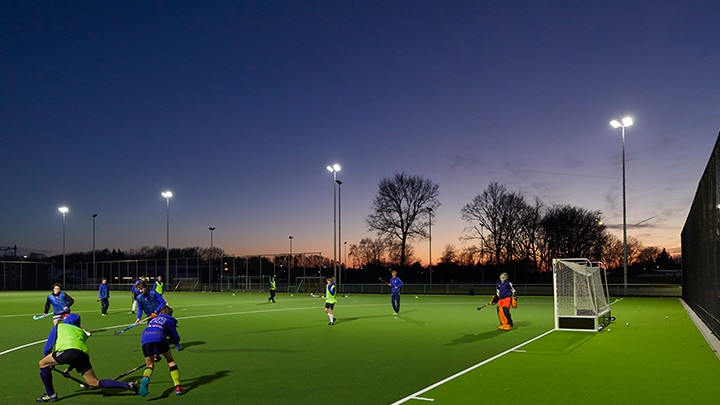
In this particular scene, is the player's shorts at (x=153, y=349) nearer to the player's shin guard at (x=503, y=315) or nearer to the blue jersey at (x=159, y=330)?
the blue jersey at (x=159, y=330)

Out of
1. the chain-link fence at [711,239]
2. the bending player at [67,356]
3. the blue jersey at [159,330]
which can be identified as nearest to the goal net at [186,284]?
the chain-link fence at [711,239]

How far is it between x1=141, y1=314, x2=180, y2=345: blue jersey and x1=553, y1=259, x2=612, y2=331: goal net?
12.6 metres

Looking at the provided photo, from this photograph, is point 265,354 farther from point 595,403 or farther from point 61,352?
point 595,403

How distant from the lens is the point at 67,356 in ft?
27.2

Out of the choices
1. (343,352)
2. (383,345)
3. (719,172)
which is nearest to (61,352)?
(343,352)

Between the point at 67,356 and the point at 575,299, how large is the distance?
50.2 ft

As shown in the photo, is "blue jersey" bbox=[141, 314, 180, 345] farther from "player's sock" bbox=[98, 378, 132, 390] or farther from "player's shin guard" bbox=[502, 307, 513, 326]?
"player's shin guard" bbox=[502, 307, 513, 326]

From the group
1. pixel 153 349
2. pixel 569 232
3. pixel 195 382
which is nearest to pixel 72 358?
pixel 153 349

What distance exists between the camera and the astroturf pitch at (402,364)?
9.09 metres

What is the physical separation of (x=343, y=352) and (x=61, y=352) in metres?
7.06

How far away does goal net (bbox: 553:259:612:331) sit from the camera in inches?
717

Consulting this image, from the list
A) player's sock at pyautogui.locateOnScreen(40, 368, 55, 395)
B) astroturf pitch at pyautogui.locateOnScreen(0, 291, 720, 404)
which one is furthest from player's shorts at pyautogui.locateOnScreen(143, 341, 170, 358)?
player's sock at pyautogui.locateOnScreen(40, 368, 55, 395)

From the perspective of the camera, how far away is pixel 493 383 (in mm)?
9836

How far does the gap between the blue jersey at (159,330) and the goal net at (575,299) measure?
497 inches
